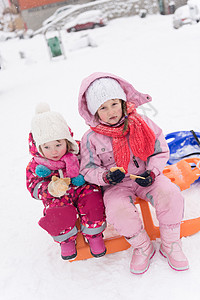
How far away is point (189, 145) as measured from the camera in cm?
216

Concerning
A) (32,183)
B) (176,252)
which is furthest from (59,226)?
(176,252)

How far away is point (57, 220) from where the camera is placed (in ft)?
4.67

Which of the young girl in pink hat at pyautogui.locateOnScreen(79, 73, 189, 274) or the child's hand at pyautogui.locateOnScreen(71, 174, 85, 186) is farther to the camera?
the child's hand at pyautogui.locateOnScreen(71, 174, 85, 186)

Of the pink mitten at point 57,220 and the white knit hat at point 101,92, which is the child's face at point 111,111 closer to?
the white knit hat at point 101,92

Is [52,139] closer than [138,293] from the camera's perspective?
No

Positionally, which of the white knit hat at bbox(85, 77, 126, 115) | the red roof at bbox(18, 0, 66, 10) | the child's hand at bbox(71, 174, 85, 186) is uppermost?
the red roof at bbox(18, 0, 66, 10)

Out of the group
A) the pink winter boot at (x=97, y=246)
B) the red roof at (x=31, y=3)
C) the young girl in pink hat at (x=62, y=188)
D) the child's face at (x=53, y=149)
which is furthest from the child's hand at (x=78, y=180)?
the red roof at (x=31, y=3)

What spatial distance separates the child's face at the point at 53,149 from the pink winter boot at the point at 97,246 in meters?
0.43

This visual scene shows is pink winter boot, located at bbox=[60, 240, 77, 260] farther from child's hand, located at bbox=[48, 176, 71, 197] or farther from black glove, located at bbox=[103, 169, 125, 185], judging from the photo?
black glove, located at bbox=[103, 169, 125, 185]

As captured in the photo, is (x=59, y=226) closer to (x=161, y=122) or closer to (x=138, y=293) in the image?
(x=138, y=293)

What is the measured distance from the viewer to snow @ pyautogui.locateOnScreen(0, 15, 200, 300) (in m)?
1.38

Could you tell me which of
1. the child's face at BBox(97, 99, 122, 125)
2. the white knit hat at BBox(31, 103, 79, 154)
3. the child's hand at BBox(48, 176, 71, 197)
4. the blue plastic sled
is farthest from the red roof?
the child's hand at BBox(48, 176, 71, 197)

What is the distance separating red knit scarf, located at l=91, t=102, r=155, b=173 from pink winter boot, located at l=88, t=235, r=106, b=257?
36cm

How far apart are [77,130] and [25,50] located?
7602 mm
